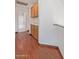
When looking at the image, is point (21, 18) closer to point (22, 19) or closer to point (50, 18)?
point (22, 19)

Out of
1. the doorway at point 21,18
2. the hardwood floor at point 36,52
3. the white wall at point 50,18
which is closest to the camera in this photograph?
the hardwood floor at point 36,52

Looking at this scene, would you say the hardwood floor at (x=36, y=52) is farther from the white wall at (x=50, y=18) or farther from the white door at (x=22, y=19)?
the white door at (x=22, y=19)

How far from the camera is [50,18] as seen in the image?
233 inches

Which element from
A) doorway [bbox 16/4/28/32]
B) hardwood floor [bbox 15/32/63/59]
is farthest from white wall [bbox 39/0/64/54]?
doorway [bbox 16/4/28/32]

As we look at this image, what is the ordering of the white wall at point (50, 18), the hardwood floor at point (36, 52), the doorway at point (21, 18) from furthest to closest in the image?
the doorway at point (21, 18)
the white wall at point (50, 18)
the hardwood floor at point (36, 52)

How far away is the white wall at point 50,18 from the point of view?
575 cm

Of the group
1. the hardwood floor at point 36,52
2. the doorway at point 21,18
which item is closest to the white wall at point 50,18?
the hardwood floor at point 36,52

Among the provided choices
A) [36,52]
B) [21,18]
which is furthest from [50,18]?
[21,18]

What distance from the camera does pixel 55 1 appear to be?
19.0ft
